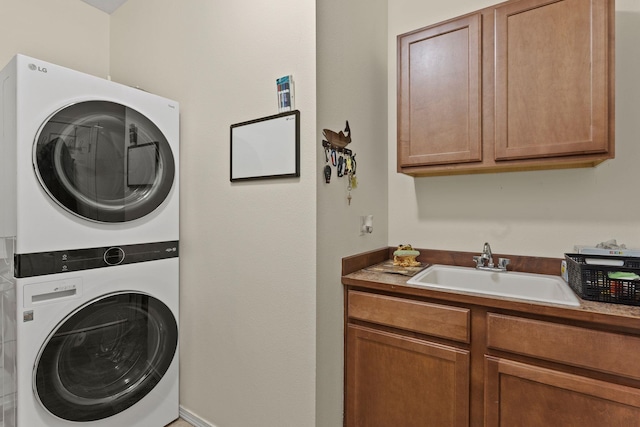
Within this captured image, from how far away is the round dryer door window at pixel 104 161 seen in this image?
1435 millimetres

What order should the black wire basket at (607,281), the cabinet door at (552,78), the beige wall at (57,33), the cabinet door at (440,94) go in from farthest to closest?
the beige wall at (57,33), the cabinet door at (440,94), the cabinet door at (552,78), the black wire basket at (607,281)

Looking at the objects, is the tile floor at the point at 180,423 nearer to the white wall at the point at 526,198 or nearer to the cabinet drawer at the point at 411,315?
the cabinet drawer at the point at 411,315

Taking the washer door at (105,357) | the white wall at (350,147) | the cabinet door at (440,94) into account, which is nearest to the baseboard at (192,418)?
the washer door at (105,357)

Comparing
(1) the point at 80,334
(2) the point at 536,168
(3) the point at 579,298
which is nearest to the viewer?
(3) the point at 579,298

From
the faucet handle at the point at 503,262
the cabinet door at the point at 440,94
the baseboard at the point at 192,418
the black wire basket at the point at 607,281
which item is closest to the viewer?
the black wire basket at the point at 607,281

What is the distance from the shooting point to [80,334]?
5.01 feet

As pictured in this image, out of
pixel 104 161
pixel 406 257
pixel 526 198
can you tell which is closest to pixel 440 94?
pixel 526 198

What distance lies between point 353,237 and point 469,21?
1.24 m

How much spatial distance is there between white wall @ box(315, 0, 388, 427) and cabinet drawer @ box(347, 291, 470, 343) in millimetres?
106

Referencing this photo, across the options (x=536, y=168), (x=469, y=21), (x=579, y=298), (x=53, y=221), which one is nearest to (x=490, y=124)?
(x=536, y=168)

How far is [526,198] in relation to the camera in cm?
175

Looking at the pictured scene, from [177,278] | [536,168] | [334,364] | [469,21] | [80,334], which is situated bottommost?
[334,364]

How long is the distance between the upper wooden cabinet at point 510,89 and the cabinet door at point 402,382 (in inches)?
36.6

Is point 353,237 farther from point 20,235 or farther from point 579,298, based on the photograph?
point 20,235
